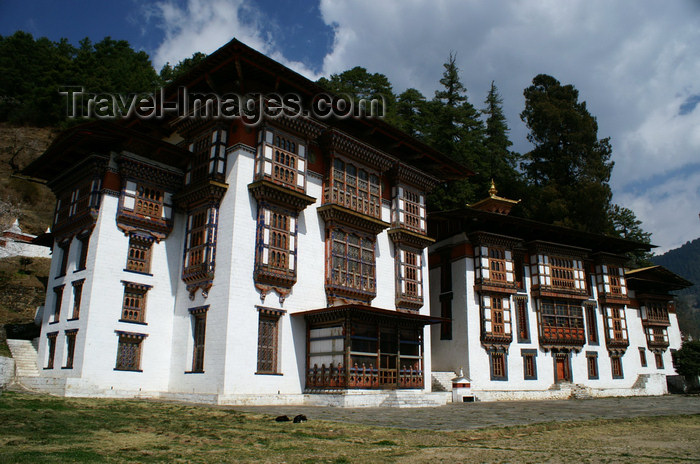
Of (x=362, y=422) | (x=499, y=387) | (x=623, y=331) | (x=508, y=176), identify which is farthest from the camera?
(x=508, y=176)

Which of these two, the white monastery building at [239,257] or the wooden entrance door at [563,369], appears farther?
the wooden entrance door at [563,369]

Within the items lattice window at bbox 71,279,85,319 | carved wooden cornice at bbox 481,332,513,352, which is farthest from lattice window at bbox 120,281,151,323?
carved wooden cornice at bbox 481,332,513,352

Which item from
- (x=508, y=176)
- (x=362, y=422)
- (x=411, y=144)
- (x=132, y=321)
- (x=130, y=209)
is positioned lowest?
(x=362, y=422)

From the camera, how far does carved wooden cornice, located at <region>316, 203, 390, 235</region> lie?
972 inches

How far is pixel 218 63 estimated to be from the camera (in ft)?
72.4

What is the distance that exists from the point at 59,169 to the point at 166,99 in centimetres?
640

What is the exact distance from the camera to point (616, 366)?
37500 millimetres

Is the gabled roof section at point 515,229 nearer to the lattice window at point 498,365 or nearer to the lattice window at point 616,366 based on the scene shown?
the lattice window at point 498,365

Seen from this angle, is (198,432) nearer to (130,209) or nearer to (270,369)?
(270,369)

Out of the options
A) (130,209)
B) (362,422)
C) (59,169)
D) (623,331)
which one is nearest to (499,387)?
(623,331)

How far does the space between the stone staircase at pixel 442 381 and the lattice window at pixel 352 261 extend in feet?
24.0

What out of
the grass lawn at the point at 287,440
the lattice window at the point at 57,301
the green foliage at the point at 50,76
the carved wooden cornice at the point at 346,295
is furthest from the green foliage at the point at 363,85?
the grass lawn at the point at 287,440

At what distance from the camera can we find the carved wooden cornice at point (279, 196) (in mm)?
22000

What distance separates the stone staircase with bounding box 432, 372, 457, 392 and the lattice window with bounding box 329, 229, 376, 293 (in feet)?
24.0
